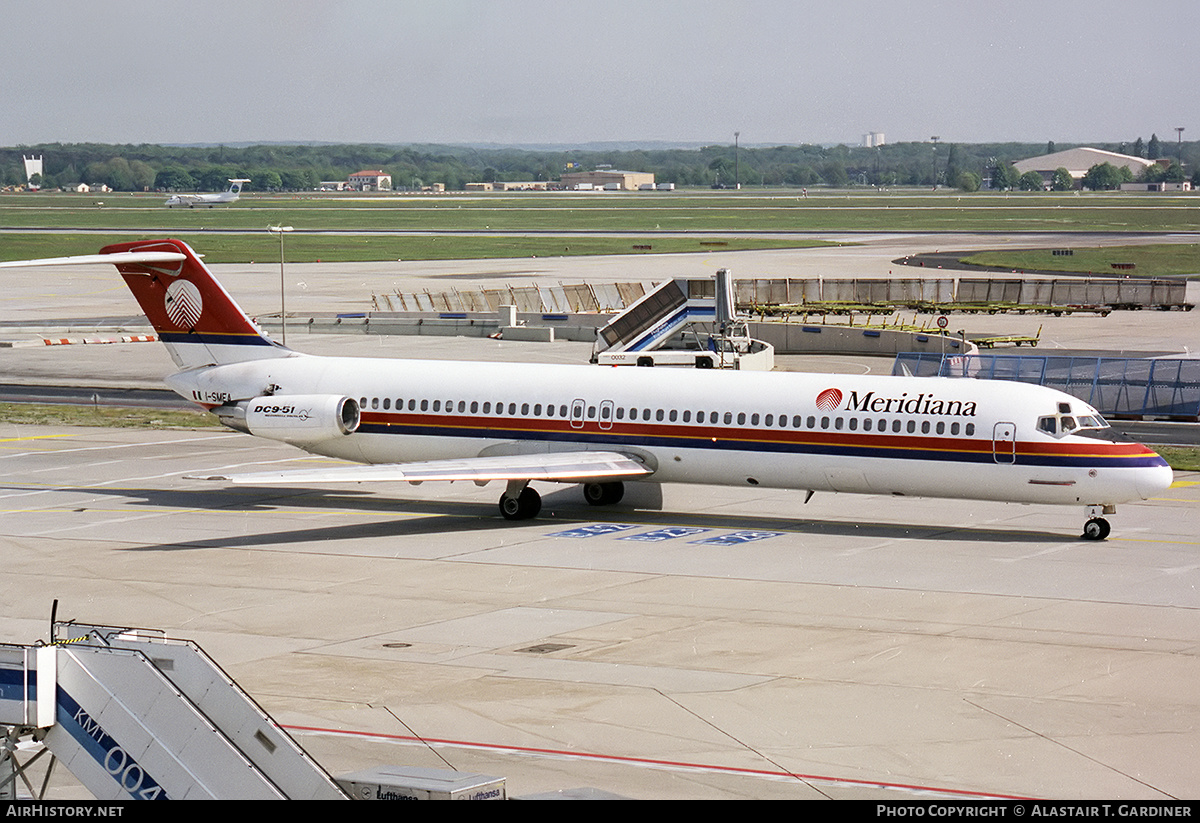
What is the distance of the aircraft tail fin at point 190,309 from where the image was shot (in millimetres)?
40125

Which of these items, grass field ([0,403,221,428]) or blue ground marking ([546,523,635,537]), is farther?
grass field ([0,403,221,428])

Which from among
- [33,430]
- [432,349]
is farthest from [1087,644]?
[432,349]

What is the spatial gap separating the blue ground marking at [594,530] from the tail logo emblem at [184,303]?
11.6 m

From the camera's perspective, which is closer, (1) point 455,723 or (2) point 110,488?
(1) point 455,723

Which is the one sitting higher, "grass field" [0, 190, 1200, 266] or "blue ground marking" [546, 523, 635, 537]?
"grass field" [0, 190, 1200, 266]

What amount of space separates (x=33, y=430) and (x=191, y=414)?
5513mm

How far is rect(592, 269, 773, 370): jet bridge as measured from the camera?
219 ft

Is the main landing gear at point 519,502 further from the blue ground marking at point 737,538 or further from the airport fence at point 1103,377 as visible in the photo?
the airport fence at point 1103,377

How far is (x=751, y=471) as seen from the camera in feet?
117

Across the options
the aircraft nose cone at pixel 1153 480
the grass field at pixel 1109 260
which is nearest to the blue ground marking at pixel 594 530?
the aircraft nose cone at pixel 1153 480

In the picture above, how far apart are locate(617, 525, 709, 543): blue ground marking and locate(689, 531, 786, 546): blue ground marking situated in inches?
27.5

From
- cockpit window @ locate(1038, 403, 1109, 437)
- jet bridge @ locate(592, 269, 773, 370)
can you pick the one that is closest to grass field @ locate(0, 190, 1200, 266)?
jet bridge @ locate(592, 269, 773, 370)

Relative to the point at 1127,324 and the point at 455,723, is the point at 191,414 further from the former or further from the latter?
the point at 1127,324

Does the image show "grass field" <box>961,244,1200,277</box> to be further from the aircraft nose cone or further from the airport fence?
the aircraft nose cone
